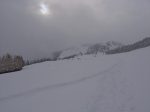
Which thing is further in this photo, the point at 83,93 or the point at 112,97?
the point at 83,93

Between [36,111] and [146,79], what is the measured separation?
6.12m

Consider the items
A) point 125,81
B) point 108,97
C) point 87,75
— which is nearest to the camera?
point 108,97

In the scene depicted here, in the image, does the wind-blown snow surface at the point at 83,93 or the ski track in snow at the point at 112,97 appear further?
the wind-blown snow surface at the point at 83,93

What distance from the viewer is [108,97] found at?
10.6 meters

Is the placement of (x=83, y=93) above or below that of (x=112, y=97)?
above

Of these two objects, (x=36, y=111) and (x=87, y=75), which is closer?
(x=36, y=111)

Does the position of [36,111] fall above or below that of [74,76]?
below

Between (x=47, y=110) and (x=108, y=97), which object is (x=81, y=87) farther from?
(x=47, y=110)

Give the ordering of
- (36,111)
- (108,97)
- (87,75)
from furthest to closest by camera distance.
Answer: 1. (87,75)
2. (108,97)
3. (36,111)

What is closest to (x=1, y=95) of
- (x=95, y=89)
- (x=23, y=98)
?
(x=23, y=98)

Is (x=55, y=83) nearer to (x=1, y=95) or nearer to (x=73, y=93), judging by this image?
(x=73, y=93)

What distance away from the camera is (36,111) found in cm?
981

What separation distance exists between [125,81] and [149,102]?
11.7ft

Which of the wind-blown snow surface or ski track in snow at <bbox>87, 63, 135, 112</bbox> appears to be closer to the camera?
ski track in snow at <bbox>87, 63, 135, 112</bbox>
